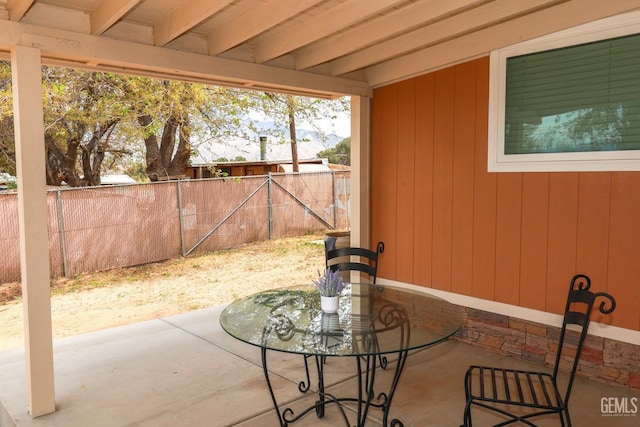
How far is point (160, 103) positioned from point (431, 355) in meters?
5.73

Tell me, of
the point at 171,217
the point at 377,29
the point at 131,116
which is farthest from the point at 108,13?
the point at 131,116

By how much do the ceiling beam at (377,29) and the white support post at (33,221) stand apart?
1.92m

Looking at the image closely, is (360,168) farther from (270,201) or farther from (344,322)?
(270,201)

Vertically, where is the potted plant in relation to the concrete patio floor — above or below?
above

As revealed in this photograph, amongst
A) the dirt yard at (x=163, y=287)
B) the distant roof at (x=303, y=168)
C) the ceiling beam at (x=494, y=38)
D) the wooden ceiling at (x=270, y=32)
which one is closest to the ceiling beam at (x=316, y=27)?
the wooden ceiling at (x=270, y=32)

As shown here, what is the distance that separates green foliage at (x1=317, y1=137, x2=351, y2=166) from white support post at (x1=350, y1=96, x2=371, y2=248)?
46.1ft

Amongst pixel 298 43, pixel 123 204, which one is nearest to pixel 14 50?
pixel 298 43

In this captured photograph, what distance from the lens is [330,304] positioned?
8.17 feet

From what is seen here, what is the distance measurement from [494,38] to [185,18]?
2.15m

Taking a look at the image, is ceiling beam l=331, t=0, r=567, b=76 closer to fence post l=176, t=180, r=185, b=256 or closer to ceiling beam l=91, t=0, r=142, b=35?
ceiling beam l=91, t=0, r=142, b=35

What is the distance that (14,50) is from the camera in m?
2.65

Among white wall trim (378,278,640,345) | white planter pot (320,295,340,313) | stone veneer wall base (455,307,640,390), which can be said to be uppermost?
white planter pot (320,295,340,313)

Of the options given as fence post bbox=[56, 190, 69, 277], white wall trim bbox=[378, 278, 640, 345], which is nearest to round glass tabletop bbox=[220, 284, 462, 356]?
white wall trim bbox=[378, 278, 640, 345]

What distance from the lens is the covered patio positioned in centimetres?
277
